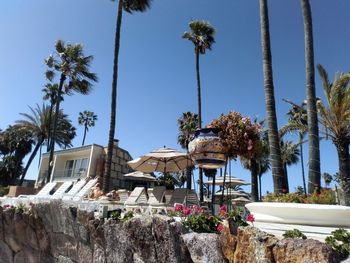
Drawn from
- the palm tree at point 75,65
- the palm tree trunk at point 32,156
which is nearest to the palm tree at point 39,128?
the palm tree trunk at point 32,156

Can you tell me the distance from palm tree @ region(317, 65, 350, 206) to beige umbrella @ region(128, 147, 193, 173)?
520cm

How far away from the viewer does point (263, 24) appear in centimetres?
940

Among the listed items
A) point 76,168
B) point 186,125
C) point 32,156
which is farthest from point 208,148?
point 32,156

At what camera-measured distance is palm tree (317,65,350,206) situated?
31.4ft

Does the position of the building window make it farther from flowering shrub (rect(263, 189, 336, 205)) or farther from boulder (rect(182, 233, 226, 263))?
boulder (rect(182, 233, 226, 263))

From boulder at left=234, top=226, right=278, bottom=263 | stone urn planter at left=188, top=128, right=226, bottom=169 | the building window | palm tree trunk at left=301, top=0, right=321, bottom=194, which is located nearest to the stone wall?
the building window

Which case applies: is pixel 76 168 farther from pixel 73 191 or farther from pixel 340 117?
pixel 340 117

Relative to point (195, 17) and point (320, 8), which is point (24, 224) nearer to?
point (320, 8)

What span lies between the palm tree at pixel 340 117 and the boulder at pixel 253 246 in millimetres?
6377

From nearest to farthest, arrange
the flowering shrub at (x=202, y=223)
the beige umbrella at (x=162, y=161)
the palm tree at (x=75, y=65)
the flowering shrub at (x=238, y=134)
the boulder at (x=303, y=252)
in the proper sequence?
the boulder at (x=303, y=252), the flowering shrub at (x=202, y=223), the flowering shrub at (x=238, y=134), the beige umbrella at (x=162, y=161), the palm tree at (x=75, y=65)

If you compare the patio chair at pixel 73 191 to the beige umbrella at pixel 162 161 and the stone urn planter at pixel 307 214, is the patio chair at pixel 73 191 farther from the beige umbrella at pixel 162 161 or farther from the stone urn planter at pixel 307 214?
the stone urn planter at pixel 307 214

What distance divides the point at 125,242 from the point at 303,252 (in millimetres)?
3268

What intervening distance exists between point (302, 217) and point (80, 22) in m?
18.1

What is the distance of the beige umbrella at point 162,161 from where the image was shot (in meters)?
12.7
